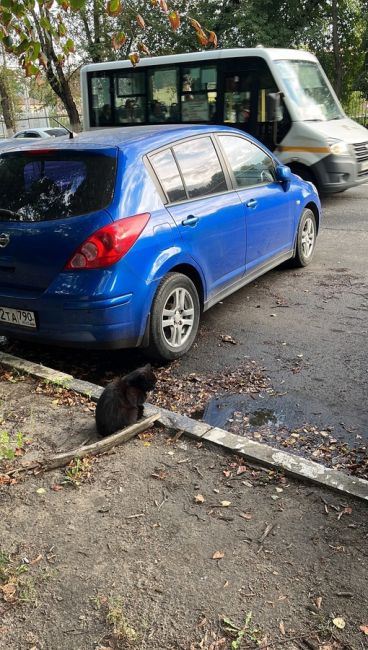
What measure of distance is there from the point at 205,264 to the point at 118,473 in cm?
218

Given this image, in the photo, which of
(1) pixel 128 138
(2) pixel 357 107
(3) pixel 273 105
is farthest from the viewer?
(2) pixel 357 107

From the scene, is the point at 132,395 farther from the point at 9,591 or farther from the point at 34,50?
the point at 34,50

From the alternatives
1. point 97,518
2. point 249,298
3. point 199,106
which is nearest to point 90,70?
point 199,106

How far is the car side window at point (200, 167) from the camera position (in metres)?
4.72

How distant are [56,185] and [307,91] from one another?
28.1ft

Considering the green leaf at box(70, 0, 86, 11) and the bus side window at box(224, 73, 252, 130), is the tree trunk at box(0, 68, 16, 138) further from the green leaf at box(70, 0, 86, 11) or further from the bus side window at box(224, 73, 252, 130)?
the green leaf at box(70, 0, 86, 11)

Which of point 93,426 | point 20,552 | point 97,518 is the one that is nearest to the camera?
point 20,552

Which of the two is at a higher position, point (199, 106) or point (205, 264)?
point (199, 106)

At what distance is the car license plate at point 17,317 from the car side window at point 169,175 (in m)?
1.38

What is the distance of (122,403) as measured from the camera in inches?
137

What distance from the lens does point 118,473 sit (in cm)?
313

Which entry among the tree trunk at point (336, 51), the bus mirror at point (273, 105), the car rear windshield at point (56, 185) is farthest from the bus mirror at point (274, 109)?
the tree trunk at point (336, 51)

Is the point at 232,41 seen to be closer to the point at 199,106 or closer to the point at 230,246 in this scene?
the point at 199,106

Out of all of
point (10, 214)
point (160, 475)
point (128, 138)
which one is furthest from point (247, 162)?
point (160, 475)
